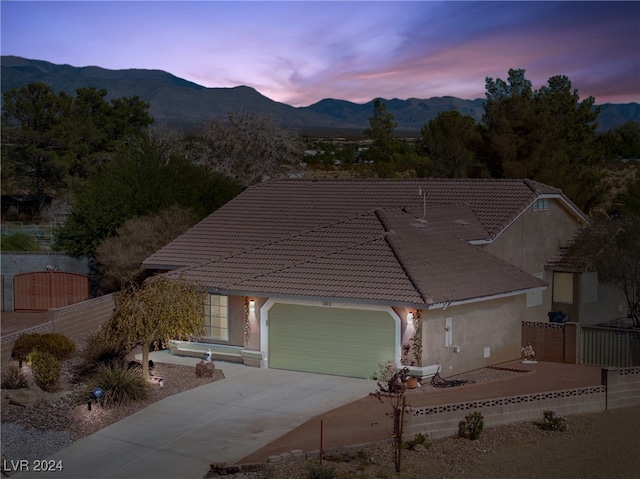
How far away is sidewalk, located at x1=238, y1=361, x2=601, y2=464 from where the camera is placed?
58.7 feet

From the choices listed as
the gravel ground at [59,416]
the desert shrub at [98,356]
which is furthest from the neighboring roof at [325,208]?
the gravel ground at [59,416]

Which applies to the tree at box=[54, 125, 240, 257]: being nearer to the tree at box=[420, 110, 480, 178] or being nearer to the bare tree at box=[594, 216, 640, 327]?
the bare tree at box=[594, 216, 640, 327]

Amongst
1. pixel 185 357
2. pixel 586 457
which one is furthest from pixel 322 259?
pixel 586 457

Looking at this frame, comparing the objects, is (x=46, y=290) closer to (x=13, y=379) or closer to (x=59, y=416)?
(x=13, y=379)

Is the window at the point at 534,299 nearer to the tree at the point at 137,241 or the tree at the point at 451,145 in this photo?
the tree at the point at 137,241

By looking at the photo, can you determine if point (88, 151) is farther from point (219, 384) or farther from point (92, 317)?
point (219, 384)

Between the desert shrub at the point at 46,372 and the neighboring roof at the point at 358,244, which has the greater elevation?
the neighboring roof at the point at 358,244

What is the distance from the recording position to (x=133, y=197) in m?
37.4

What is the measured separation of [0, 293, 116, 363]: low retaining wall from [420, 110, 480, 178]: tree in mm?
26386

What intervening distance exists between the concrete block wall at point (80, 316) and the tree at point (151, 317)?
20.4 ft

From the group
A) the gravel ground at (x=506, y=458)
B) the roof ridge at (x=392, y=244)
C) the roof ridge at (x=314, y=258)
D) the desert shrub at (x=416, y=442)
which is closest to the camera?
the gravel ground at (x=506, y=458)

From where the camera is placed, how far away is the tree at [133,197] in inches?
1468

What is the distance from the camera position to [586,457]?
17141mm

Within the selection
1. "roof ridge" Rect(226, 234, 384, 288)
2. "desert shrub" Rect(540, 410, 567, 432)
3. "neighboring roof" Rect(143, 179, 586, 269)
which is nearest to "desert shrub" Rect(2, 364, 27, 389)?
"roof ridge" Rect(226, 234, 384, 288)
